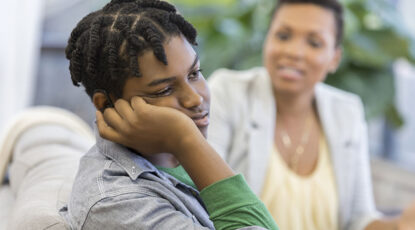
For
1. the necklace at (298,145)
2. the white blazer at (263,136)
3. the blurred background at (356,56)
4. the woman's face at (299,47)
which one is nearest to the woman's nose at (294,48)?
the woman's face at (299,47)

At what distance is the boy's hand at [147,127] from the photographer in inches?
38.4

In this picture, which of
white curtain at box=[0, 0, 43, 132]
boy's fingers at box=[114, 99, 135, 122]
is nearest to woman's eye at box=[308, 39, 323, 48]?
boy's fingers at box=[114, 99, 135, 122]

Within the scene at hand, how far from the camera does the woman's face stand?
204 cm

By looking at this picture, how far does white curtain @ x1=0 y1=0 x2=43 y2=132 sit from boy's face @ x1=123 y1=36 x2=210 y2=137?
2.48 meters

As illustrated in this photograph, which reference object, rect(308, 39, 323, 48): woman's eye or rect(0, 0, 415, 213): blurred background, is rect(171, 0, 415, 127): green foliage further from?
rect(308, 39, 323, 48): woman's eye

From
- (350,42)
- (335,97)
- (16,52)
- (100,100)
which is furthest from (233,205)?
(16,52)

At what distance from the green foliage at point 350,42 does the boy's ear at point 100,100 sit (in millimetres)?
1973

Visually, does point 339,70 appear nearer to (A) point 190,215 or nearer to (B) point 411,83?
(B) point 411,83

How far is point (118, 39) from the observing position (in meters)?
0.97

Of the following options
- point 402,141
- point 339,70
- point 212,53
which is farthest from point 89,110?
point 402,141

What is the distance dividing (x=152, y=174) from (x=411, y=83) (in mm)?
2833

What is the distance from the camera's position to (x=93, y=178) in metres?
0.97

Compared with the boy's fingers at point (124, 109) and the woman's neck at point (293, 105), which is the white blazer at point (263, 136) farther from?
the boy's fingers at point (124, 109)

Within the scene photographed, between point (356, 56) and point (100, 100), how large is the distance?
226 centimetres
